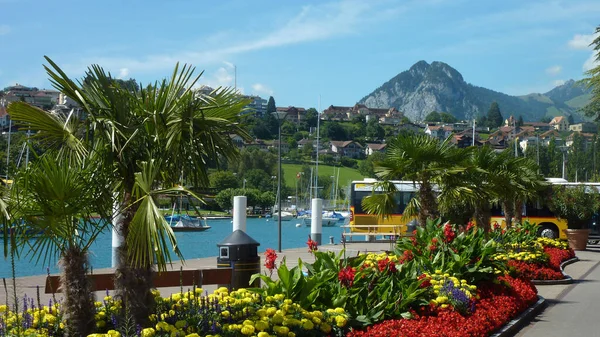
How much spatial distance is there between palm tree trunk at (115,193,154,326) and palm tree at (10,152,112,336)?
32 centimetres

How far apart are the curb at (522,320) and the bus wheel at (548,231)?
79.5 ft

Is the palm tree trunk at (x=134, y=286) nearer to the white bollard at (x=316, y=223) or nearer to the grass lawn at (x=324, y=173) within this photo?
the white bollard at (x=316, y=223)

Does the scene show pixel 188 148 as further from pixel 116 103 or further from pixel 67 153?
pixel 67 153

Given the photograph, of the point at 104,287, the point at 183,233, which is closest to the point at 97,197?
the point at 104,287

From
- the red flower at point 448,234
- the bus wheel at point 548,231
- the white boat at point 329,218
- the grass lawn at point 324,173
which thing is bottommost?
the white boat at point 329,218

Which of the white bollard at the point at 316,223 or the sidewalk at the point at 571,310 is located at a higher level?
the white bollard at the point at 316,223

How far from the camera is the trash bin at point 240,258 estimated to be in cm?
1167

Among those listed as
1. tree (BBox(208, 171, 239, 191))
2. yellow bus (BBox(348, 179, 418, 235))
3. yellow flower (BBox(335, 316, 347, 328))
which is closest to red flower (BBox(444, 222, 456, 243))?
yellow flower (BBox(335, 316, 347, 328))

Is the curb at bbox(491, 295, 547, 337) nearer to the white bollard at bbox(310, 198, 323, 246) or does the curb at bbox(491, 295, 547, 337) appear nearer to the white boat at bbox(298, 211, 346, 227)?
the white bollard at bbox(310, 198, 323, 246)

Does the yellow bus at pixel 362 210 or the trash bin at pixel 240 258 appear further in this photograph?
the yellow bus at pixel 362 210

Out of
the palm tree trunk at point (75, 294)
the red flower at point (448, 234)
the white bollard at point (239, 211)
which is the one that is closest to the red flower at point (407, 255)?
the red flower at point (448, 234)

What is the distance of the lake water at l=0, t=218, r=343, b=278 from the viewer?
31581 mm

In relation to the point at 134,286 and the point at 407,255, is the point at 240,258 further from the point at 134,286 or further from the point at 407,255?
the point at 134,286

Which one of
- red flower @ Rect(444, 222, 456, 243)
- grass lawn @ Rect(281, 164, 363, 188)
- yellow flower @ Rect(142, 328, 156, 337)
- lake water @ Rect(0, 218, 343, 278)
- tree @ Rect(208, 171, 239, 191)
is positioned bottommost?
lake water @ Rect(0, 218, 343, 278)
